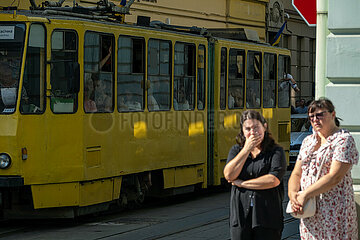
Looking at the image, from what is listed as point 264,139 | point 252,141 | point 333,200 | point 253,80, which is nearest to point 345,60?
point 264,139

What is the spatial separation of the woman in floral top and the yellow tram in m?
5.86

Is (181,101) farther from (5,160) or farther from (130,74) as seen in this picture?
(5,160)

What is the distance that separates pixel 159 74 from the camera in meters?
14.4

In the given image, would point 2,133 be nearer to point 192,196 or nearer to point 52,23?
point 52,23

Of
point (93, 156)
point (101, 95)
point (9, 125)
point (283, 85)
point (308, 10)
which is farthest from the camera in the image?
point (283, 85)

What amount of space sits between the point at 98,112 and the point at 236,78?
484 centimetres

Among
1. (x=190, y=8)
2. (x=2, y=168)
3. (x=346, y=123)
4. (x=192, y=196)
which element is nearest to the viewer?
(x=346, y=123)

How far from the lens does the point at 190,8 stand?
2933 cm

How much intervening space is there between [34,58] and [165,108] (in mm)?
3045

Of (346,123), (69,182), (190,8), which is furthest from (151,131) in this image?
(190,8)

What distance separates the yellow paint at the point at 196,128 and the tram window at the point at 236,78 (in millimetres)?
1220

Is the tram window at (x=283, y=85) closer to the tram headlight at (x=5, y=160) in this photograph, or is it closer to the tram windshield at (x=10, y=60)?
the tram windshield at (x=10, y=60)

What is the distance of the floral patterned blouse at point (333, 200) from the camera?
21.5 ft

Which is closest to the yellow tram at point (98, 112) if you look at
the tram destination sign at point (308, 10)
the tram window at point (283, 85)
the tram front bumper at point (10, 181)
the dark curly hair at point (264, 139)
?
the tram front bumper at point (10, 181)
